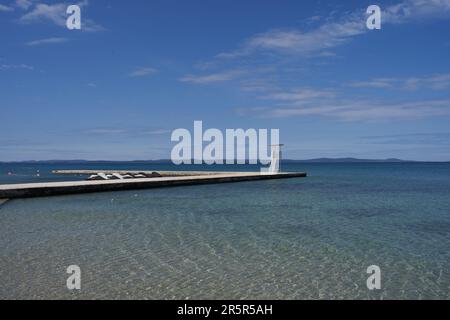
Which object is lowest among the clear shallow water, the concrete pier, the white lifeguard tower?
the clear shallow water

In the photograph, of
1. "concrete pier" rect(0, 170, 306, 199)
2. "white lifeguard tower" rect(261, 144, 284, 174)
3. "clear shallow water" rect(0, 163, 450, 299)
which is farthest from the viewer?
"white lifeguard tower" rect(261, 144, 284, 174)

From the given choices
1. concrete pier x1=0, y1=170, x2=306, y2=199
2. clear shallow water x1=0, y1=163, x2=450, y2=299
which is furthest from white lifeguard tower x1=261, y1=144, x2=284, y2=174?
clear shallow water x1=0, y1=163, x2=450, y2=299

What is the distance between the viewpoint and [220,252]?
10.1m

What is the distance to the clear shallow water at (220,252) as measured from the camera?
7316 mm

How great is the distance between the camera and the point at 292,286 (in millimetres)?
7477

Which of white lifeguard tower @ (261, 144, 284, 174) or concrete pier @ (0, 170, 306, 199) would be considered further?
white lifeguard tower @ (261, 144, 284, 174)

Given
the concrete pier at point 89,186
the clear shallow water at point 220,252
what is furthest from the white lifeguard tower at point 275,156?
the clear shallow water at point 220,252

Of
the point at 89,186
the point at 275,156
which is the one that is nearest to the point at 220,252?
the point at 89,186

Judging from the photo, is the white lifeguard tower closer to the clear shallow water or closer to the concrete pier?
the concrete pier

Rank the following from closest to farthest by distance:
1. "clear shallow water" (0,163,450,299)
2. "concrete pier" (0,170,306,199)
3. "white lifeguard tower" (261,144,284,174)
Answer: "clear shallow water" (0,163,450,299) < "concrete pier" (0,170,306,199) < "white lifeguard tower" (261,144,284,174)

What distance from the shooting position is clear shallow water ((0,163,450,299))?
7316mm

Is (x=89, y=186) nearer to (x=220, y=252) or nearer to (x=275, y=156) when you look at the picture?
(x=220, y=252)
